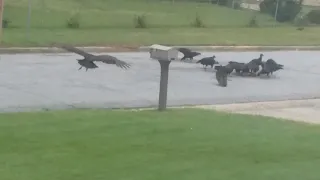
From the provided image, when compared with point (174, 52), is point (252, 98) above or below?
below

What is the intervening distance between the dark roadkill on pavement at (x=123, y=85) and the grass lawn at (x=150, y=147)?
2825 millimetres

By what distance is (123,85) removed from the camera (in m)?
16.1

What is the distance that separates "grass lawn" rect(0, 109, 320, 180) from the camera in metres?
7.16

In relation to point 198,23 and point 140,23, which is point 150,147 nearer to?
point 140,23

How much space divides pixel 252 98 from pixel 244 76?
11.9 ft

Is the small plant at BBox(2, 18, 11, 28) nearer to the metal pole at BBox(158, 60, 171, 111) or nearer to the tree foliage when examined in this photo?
the tree foliage

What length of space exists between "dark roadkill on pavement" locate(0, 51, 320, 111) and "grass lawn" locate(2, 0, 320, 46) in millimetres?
3676

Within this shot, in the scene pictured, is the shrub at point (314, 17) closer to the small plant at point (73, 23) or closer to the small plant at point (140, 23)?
the small plant at point (140, 23)

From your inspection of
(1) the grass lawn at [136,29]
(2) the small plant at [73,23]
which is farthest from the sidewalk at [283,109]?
(2) the small plant at [73,23]

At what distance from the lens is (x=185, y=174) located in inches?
282

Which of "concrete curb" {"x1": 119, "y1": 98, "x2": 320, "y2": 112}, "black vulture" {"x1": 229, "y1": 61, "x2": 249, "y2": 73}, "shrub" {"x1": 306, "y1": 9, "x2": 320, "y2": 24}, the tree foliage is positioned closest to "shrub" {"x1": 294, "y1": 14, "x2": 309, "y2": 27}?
the tree foliage

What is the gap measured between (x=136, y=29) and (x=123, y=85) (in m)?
13.6

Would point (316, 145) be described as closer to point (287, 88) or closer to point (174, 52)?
point (174, 52)

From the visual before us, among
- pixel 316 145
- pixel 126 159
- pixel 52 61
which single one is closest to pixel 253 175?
pixel 126 159
